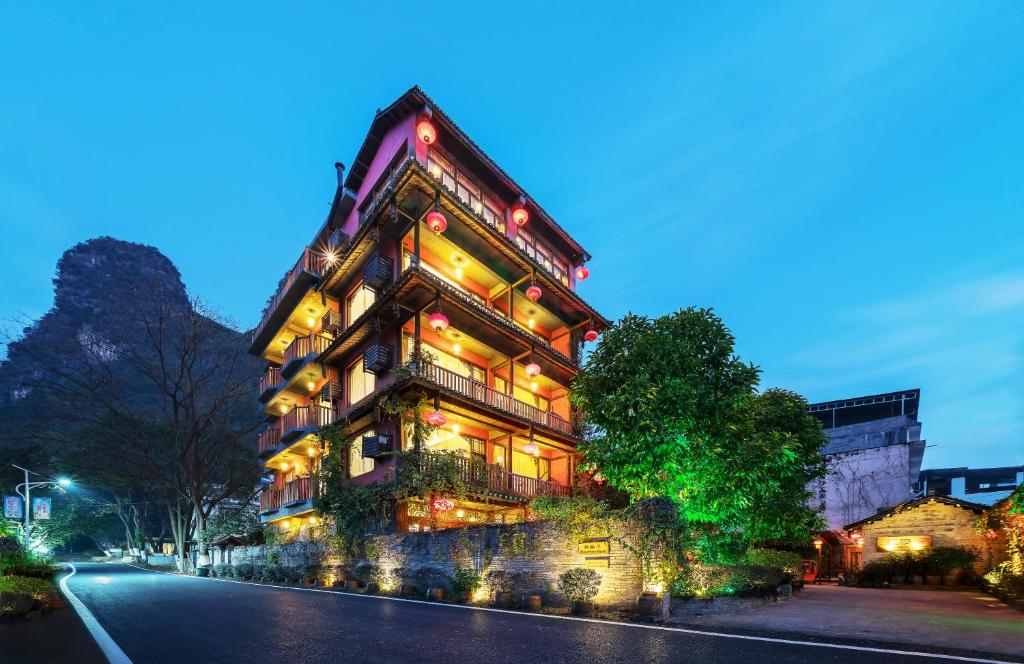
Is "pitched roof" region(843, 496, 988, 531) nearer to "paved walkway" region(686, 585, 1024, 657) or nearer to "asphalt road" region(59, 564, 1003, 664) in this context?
"paved walkway" region(686, 585, 1024, 657)

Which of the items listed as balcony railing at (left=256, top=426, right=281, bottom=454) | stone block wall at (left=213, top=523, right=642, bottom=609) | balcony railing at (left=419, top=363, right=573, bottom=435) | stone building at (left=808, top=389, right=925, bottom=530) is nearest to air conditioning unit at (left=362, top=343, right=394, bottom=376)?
balcony railing at (left=419, top=363, right=573, bottom=435)

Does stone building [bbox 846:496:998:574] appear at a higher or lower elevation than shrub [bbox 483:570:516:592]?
lower

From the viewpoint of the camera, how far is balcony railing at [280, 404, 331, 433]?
90.2ft

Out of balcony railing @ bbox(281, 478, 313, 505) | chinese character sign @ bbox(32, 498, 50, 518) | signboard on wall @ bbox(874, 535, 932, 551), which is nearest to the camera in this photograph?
signboard on wall @ bbox(874, 535, 932, 551)

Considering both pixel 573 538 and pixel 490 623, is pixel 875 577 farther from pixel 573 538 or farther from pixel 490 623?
pixel 490 623

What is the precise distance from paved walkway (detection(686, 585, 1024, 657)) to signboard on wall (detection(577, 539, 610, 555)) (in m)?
2.17

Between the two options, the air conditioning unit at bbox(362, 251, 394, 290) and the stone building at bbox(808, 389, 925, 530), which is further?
the stone building at bbox(808, 389, 925, 530)

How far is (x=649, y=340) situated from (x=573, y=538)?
5.63 metres

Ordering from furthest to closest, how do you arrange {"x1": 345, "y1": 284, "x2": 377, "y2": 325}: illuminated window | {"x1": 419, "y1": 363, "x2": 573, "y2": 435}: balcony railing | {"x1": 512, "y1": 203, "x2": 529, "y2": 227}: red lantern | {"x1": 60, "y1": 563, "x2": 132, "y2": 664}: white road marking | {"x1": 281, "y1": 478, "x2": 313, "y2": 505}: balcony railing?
{"x1": 512, "y1": 203, "x2": 529, "y2": 227}: red lantern → {"x1": 281, "y1": 478, "x2": 313, "y2": 505}: balcony railing → {"x1": 345, "y1": 284, "x2": 377, "y2": 325}: illuminated window → {"x1": 419, "y1": 363, "x2": 573, "y2": 435}: balcony railing → {"x1": 60, "y1": 563, "x2": 132, "y2": 664}: white road marking

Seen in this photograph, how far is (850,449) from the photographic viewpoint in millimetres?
35719

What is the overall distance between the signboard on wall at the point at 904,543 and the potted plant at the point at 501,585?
21.6 metres

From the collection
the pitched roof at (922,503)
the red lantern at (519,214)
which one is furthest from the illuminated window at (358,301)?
the pitched roof at (922,503)

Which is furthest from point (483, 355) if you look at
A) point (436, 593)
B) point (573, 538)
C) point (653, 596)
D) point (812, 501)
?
point (812, 501)

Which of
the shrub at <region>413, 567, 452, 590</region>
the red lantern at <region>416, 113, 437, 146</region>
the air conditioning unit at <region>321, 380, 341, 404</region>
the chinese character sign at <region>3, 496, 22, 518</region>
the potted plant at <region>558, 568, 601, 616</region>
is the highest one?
the red lantern at <region>416, 113, 437, 146</region>
